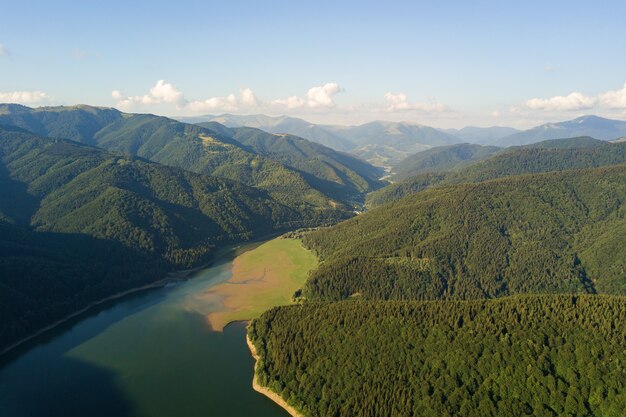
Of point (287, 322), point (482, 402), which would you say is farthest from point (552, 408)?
point (287, 322)

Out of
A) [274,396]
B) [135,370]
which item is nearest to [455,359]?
[274,396]

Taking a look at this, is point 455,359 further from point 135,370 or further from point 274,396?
point 135,370

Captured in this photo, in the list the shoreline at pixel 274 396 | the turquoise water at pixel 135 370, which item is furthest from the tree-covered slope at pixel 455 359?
the turquoise water at pixel 135 370

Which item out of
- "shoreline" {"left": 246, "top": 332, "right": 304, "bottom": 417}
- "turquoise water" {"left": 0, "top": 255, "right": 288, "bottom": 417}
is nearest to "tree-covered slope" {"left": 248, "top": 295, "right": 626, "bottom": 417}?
"shoreline" {"left": 246, "top": 332, "right": 304, "bottom": 417}

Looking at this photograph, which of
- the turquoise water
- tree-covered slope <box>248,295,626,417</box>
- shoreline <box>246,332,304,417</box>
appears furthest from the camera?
the turquoise water

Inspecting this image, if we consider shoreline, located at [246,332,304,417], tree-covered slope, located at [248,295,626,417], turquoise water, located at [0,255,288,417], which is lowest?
turquoise water, located at [0,255,288,417]

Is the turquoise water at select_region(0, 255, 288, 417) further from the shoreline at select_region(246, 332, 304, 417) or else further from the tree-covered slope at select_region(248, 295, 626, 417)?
the tree-covered slope at select_region(248, 295, 626, 417)

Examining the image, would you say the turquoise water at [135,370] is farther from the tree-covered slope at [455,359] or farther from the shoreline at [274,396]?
the tree-covered slope at [455,359]

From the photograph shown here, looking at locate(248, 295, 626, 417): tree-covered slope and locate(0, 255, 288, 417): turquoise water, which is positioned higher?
locate(248, 295, 626, 417): tree-covered slope
